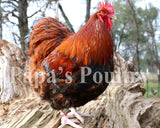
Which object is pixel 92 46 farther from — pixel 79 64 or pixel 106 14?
pixel 106 14

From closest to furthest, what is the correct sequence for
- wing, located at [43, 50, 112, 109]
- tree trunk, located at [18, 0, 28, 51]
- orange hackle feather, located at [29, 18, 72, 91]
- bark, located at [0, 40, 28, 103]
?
1. wing, located at [43, 50, 112, 109]
2. orange hackle feather, located at [29, 18, 72, 91]
3. bark, located at [0, 40, 28, 103]
4. tree trunk, located at [18, 0, 28, 51]

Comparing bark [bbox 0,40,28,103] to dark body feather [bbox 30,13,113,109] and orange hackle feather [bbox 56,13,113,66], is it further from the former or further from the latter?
orange hackle feather [bbox 56,13,113,66]

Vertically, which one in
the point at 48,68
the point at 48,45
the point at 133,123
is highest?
the point at 48,45

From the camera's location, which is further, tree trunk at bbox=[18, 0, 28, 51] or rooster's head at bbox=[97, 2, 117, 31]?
tree trunk at bbox=[18, 0, 28, 51]

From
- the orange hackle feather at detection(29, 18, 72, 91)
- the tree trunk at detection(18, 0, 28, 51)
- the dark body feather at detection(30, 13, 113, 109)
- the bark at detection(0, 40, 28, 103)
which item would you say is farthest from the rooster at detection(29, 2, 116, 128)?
the tree trunk at detection(18, 0, 28, 51)

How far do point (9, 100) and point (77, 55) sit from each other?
182 cm

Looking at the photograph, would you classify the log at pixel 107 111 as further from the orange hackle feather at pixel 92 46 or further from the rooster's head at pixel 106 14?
the rooster's head at pixel 106 14

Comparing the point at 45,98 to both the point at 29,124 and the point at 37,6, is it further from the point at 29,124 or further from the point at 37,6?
the point at 37,6

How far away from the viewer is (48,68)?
1864 mm

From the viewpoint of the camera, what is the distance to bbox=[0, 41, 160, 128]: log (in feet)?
6.37

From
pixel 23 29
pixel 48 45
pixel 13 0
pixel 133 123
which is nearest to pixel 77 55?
pixel 48 45

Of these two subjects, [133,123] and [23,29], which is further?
[23,29]

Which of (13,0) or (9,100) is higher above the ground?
(13,0)

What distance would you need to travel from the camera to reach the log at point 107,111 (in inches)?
76.4
